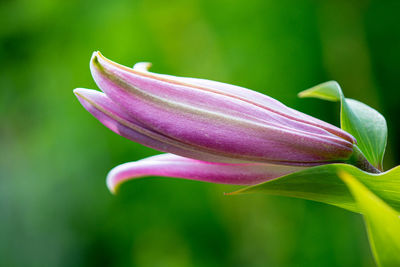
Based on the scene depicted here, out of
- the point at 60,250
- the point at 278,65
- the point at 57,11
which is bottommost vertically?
the point at 60,250

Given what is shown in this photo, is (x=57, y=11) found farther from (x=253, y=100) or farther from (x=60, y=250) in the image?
(x=253, y=100)

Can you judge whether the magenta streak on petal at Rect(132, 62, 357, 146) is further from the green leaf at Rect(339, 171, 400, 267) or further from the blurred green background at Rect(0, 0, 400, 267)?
the blurred green background at Rect(0, 0, 400, 267)

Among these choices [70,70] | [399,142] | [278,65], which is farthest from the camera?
[70,70]

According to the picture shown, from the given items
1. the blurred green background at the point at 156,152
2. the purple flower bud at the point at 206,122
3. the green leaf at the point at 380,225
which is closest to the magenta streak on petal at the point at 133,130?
the purple flower bud at the point at 206,122

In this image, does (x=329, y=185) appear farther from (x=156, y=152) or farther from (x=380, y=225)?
(x=156, y=152)

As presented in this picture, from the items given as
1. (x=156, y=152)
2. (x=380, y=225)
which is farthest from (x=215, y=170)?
(x=156, y=152)

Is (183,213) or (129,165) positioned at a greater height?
(129,165)

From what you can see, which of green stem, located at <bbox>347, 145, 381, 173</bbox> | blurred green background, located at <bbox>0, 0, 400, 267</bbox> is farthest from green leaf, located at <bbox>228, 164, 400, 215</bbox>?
blurred green background, located at <bbox>0, 0, 400, 267</bbox>

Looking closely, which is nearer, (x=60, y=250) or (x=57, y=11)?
(x=60, y=250)

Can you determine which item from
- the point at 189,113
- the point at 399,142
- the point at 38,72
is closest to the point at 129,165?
the point at 189,113

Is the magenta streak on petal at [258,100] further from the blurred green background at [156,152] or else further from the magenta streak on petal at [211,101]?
the blurred green background at [156,152]
